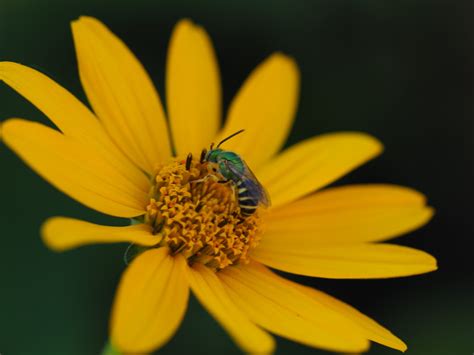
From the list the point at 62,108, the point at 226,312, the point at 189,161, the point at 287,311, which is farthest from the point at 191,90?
the point at 226,312

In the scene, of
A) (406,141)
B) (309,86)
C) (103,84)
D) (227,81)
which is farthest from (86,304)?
(406,141)

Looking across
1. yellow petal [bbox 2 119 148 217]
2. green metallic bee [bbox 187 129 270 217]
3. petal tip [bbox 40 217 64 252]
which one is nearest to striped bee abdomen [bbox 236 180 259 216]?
green metallic bee [bbox 187 129 270 217]

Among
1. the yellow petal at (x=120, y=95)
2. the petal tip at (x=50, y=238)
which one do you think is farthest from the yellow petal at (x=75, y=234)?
the yellow petal at (x=120, y=95)

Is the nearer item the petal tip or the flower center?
the petal tip

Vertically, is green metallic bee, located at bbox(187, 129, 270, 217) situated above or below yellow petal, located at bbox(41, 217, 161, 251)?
above

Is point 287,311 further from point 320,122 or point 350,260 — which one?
point 320,122

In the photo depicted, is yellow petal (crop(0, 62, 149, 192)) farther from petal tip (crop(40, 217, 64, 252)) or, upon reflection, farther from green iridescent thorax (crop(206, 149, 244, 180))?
petal tip (crop(40, 217, 64, 252))

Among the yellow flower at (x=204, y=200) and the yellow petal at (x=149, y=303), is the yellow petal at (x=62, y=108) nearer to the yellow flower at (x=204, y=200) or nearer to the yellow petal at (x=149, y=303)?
the yellow flower at (x=204, y=200)
